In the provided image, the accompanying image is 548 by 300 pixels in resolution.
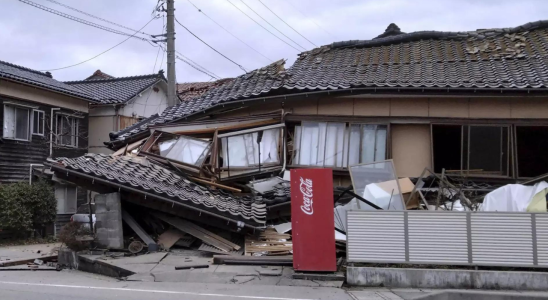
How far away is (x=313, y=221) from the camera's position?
9320mm

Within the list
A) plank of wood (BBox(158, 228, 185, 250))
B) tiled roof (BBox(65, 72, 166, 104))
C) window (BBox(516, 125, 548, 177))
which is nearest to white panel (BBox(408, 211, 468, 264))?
plank of wood (BBox(158, 228, 185, 250))

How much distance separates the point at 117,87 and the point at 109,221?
16802 millimetres

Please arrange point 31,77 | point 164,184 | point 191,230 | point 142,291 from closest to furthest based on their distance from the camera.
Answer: point 142,291 < point 191,230 < point 164,184 < point 31,77

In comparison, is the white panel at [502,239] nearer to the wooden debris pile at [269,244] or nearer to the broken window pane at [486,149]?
the wooden debris pile at [269,244]

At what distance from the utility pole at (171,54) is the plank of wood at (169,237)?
8.79 metres

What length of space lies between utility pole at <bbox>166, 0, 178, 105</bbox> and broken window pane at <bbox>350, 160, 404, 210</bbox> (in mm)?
9765

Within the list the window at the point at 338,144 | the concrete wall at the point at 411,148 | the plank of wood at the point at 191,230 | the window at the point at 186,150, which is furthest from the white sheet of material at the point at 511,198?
the window at the point at 186,150

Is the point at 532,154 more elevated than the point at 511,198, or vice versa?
the point at 532,154

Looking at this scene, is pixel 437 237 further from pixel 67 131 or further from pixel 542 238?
pixel 67 131

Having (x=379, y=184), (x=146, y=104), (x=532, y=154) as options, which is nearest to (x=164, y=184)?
(x=379, y=184)

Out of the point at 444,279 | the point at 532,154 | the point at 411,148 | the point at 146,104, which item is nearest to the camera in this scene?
the point at 444,279

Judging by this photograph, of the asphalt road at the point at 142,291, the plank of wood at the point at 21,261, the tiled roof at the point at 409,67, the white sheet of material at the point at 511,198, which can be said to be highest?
the tiled roof at the point at 409,67

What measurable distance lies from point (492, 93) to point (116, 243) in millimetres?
9966

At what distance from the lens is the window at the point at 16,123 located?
19.2m
